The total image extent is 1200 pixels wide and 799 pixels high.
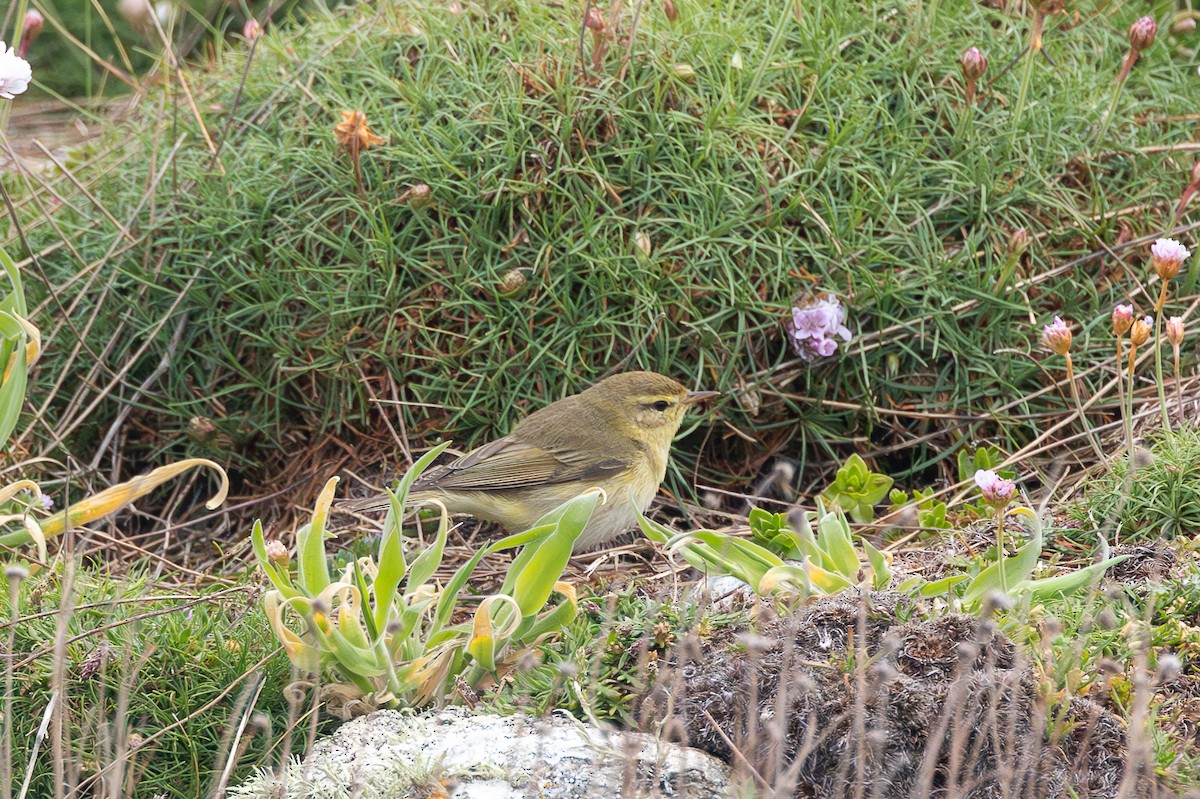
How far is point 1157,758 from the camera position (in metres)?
2.91

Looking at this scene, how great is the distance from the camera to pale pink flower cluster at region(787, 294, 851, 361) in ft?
15.6

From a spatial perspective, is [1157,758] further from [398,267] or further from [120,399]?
[120,399]

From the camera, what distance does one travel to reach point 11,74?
3621mm

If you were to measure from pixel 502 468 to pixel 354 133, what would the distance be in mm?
1364

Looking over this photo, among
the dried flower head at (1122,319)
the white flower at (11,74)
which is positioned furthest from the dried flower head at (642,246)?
the white flower at (11,74)

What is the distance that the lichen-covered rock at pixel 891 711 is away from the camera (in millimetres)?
2781

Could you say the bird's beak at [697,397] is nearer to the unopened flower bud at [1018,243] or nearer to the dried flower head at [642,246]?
the dried flower head at [642,246]

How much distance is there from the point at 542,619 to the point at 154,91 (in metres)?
4.41

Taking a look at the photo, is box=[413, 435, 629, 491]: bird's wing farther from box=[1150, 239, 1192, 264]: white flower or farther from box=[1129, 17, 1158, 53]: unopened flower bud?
box=[1129, 17, 1158, 53]: unopened flower bud

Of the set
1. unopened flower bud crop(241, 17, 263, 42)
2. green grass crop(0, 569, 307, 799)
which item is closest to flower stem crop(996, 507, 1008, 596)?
green grass crop(0, 569, 307, 799)

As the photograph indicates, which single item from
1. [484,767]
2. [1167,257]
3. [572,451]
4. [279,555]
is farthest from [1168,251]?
[279,555]

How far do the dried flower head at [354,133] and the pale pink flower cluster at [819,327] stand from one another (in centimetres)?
173

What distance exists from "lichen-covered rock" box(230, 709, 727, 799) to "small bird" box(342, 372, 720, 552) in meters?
1.51

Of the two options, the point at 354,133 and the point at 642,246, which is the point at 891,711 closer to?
the point at 642,246
